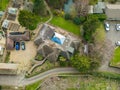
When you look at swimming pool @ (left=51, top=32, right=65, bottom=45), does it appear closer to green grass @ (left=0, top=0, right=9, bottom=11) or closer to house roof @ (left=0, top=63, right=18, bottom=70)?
house roof @ (left=0, top=63, right=18, bottom=70)

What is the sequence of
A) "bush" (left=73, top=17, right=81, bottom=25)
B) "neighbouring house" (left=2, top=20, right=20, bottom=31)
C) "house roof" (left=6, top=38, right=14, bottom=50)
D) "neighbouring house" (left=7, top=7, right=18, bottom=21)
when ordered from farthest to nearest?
"neighbouring house" (left=7, top=7, right=18, bottom=21)
"bush" (left=73, top=17, right=81, bottom=25)
"neighbouring house" (left=2, top=20, right=20, bottom=31)
"house roof" (left=6, top=38, right=14, bottom=50)

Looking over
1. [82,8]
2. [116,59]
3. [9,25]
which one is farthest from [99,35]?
[9,25]

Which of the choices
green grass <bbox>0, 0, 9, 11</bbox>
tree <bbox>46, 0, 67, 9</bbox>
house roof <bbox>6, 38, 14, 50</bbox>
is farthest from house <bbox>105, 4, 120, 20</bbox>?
green grass <bbox>0, 0, 9, 11</bbox>

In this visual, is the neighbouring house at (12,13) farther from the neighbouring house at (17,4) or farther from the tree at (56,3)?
the tree at (56,3)

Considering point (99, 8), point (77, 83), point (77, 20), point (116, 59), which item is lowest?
point (77, 83)

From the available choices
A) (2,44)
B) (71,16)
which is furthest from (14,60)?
(71,16)

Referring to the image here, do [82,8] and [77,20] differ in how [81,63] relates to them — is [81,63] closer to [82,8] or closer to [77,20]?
[77,20]

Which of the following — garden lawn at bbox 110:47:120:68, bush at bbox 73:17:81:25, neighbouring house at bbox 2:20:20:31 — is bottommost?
garden lawn at bbox 110:47:120:68
